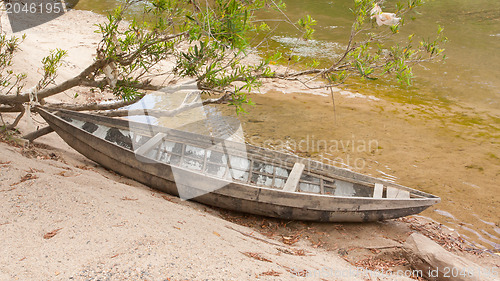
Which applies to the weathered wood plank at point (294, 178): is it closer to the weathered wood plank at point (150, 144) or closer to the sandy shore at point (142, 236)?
the sandy shore at point (142, 236)

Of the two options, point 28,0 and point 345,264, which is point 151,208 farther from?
point 28,0

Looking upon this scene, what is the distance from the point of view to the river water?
678 cm

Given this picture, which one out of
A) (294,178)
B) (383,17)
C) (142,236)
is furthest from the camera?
(294,178)

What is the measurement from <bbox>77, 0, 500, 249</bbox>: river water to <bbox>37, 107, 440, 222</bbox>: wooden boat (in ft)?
4.69

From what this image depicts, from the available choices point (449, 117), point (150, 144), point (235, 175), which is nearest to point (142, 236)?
point (235, 175)

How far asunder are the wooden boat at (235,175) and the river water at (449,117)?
1.43 meters

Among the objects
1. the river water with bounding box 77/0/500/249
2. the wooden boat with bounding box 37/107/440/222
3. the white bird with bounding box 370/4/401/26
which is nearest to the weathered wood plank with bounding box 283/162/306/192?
the wooden boat with bounding box 37/107/440/222

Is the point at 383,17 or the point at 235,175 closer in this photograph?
the point at 383,17

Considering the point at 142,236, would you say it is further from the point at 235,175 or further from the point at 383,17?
the point at 383,17

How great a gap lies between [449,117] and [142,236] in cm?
931

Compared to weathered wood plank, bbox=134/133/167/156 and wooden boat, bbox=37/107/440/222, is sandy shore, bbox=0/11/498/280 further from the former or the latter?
weathered wood plank, bbox=134/133/167/156

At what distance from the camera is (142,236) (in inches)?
148

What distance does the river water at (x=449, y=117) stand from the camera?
678cm

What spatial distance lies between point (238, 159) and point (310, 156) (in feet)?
6.81
